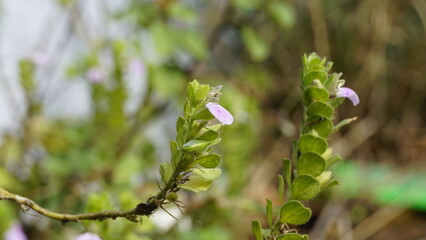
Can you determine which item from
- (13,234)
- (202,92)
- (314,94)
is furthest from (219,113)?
(13,234)

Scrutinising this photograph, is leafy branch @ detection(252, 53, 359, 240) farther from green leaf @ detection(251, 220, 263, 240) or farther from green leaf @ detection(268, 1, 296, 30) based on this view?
green leaf @ detection(268, 1, 296, 30)

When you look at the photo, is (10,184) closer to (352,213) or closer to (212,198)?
(212,198)

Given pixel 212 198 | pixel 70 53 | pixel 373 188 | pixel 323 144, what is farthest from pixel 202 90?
pixel 373 188

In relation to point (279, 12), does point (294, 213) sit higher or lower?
lower

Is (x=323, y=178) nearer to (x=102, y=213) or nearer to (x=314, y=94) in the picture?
(x=314, y=94)

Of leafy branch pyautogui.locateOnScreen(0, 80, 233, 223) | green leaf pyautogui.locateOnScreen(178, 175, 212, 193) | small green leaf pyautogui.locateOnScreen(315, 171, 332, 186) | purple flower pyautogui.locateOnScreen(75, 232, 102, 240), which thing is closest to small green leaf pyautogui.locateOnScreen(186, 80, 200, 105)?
leafy branch pyautogui.locateOnScreen(0, 80, 233, 223)

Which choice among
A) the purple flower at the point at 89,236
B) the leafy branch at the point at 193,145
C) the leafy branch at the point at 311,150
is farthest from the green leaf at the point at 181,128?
the purple flower at the point at 89,236
